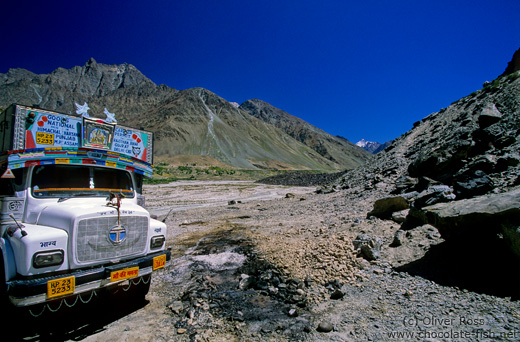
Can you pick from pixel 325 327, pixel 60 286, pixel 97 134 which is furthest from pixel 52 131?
pixel 325 327

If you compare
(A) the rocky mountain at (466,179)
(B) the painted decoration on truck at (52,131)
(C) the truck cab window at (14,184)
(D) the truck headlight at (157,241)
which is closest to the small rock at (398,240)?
(A) the rocky mountain at (466,179)

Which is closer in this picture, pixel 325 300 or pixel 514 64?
pixel 325 300

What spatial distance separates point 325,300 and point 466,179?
668cm

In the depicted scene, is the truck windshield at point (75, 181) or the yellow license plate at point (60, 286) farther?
the truck windshield at point (75, 181)

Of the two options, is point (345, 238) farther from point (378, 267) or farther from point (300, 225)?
point (300, 225)

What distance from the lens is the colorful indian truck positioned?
14.3ft

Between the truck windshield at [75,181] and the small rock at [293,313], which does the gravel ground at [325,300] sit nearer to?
the small rock at [293,313]

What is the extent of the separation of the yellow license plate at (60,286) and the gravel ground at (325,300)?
103 cm

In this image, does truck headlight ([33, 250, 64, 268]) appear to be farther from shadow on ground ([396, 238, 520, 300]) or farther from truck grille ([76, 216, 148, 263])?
shadow on ground ([396, 238, 520, 300])

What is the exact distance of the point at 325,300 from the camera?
598 cm

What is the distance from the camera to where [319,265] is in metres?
7.49

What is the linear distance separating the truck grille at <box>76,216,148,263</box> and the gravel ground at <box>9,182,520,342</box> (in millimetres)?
1349

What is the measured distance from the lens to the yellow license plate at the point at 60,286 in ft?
14.0

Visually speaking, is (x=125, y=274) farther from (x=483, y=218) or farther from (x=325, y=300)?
(x=483, y=218)
